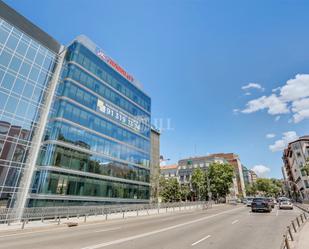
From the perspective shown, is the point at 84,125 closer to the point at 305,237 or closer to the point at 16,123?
the point at 16,123

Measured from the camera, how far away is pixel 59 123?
30172 mm

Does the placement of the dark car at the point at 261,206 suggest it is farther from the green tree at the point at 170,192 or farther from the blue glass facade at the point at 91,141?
the green tree at the point at 170,192

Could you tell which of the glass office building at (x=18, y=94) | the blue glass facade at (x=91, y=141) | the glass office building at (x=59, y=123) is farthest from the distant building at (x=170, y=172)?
the glass office building at (x=18, y=94)

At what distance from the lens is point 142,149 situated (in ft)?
164

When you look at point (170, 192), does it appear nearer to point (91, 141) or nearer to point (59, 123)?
point (91, 141)

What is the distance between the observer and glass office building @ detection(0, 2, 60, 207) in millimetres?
24797

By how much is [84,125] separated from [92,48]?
574 inches

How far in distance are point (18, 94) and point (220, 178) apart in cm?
5970

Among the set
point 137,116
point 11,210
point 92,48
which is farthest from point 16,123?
point 137,116

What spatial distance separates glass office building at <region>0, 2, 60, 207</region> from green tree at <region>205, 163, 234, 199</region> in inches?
2088

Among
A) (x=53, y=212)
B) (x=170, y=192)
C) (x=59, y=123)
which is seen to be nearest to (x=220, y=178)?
(x=170, y=192)

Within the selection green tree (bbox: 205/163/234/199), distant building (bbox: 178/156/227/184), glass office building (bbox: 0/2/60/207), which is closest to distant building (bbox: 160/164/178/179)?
distant building (bbox: 178/156/227/184)

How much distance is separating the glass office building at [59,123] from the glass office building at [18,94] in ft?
0.35

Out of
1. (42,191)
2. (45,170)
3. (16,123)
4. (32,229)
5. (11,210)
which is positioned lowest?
(32,229)
